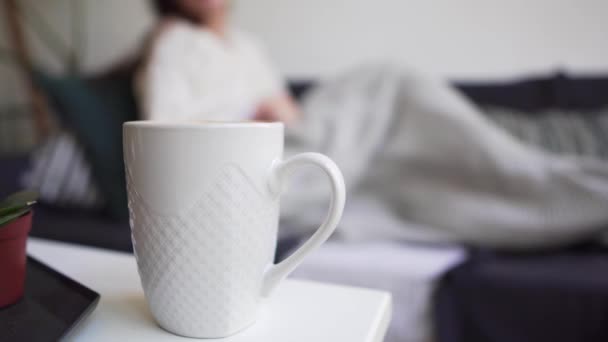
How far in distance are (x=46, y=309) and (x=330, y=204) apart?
0.21 metres

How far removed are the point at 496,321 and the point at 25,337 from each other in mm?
667

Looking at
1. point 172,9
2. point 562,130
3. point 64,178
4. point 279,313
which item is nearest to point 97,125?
point 64,178

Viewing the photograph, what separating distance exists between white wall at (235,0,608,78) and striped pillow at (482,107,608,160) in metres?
0.39

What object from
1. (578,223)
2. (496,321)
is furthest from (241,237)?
(578,223)

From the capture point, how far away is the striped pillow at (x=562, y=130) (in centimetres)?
96

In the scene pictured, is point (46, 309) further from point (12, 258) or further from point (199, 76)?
point (199, 76)

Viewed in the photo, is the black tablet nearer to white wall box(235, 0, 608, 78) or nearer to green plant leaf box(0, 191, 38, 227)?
green plant leaf box(0, 191, 38, 227)

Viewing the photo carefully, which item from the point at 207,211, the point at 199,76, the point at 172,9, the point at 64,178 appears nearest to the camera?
the point at 207,211

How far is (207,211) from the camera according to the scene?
0.28m

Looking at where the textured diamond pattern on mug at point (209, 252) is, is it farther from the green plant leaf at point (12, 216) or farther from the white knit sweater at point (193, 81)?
the white knit sweater at point (193, 81)

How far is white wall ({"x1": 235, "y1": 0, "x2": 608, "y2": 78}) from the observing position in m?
1.40

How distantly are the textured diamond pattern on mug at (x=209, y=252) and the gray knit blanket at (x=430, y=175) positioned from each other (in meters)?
0.59

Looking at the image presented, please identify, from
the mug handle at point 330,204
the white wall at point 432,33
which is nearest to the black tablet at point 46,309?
the mug handle at point 330,204

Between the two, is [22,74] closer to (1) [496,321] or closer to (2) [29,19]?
(2) [29,19]
